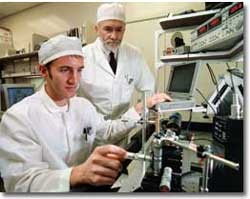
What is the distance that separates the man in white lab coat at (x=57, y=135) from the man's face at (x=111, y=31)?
0.13m

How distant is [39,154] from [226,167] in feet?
2.27

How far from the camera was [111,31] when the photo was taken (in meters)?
1.17

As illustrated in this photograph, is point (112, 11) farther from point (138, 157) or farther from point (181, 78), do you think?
point (138, 157)

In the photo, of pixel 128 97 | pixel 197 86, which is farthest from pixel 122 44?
pixel 197 86

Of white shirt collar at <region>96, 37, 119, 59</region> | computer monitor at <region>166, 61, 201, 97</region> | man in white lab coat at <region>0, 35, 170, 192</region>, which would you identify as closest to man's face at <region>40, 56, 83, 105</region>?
man in white lab coat at <region>0, 35, 170, 192</region>

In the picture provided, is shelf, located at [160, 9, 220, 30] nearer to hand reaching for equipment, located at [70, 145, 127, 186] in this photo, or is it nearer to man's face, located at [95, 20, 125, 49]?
man's face, located at [95, 20, 125, 49]

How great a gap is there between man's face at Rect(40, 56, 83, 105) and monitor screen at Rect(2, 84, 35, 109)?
8 cm

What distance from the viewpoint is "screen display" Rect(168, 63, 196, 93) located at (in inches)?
47.8

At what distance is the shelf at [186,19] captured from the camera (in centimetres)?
111

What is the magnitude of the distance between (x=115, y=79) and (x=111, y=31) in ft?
0.70

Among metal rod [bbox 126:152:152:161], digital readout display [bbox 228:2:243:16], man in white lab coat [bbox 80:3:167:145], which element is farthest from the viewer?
man in white lab coat [bbox 80:3:167:145]

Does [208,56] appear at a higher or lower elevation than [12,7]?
lower

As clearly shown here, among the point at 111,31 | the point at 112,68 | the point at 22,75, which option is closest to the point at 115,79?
the point at 112,68

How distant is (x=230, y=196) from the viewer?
1.01 metres
